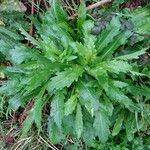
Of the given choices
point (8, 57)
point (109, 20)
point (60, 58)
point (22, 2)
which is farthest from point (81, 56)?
point (22, 2)

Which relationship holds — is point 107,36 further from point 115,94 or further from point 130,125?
point 130,125

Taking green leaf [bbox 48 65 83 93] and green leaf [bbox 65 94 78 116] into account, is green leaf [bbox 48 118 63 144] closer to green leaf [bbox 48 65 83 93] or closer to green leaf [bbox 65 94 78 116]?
green leaf [bbox 65 94 78 116]

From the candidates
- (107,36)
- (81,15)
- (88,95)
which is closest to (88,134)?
(88,95)

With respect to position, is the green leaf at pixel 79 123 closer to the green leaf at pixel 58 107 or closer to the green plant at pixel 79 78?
the green plant at pixel 79 78

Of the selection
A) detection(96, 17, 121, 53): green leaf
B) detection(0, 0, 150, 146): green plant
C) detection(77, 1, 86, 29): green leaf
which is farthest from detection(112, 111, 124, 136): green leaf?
detection(77, 1, 86, 29): green leaf

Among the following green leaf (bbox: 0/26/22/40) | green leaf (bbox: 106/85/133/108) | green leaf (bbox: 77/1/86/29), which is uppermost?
green leaf (bbox: 0/26/22/40)

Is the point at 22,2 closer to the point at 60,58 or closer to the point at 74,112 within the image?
the point at 60,58

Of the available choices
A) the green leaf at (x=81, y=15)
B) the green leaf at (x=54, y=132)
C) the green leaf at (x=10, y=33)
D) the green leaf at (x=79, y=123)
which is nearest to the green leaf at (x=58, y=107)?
the green leaf at (x=79, y=123)
